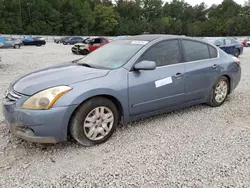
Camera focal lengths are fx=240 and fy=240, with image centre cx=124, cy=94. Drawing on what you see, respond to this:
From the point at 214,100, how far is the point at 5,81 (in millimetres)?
6055

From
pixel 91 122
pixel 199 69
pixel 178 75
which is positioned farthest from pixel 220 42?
pixel 91 122

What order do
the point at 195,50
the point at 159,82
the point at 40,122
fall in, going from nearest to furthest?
1. the point at 40,122
2. the point at 159,82
3. the point at 195,50

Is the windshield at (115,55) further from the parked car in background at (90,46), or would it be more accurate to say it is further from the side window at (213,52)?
the parked car in background at (90,46)

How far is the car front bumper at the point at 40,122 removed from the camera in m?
2.76

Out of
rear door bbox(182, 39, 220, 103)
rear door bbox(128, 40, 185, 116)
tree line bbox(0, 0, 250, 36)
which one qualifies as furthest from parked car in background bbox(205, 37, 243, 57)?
tree line bbox(0, 0, 250, 36)

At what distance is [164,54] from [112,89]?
1.20 metres

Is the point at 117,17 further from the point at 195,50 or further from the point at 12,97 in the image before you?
the point at 12,97

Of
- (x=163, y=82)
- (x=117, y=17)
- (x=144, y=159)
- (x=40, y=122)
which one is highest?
(x=117, y=17)

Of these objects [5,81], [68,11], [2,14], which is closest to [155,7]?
[68,11]

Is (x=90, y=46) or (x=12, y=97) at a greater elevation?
(x=12, y=97)

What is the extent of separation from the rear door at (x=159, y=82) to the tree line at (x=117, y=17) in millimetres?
60956

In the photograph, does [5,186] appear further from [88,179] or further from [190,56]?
[190,56]

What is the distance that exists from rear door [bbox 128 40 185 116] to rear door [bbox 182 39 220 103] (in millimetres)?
159

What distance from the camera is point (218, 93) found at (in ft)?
15.3
